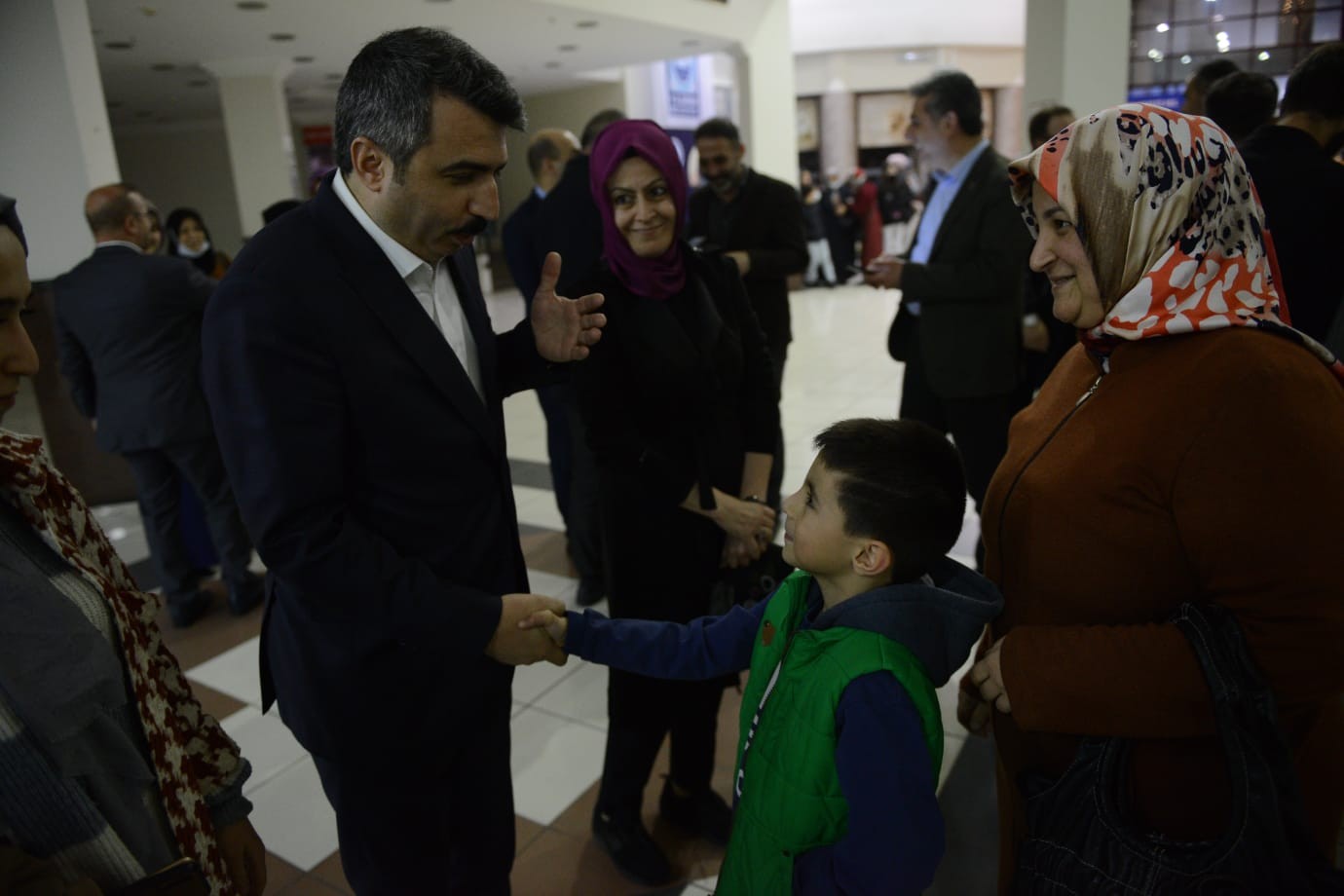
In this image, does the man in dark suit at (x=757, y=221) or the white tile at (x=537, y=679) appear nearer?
the white tile at (x=537, y=679)

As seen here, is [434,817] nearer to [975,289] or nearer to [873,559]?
[873,559]

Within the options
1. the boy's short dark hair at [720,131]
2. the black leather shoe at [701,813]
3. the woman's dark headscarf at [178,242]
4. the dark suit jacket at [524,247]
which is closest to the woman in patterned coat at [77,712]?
the black leather shoe at [701,813]

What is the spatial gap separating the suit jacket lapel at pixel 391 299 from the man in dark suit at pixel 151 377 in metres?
2.67

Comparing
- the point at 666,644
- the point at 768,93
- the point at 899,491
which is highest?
the point at 768,93

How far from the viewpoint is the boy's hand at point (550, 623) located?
119 centimetres

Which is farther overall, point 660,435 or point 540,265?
point 540,265

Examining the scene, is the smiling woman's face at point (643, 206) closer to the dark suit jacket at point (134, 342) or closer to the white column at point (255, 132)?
the dark suit jacket at point (134, 342)

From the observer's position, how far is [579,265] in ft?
10.4

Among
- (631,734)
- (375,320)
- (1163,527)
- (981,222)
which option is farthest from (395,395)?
(981,222)

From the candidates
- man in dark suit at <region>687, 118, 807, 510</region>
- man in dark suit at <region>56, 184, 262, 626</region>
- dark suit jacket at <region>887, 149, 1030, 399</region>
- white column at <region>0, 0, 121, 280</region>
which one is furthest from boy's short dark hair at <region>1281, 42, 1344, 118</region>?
white column at <region>0, 0, 121, 280</region>

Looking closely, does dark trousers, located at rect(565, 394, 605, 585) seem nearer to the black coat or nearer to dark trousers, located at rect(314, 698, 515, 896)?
the black coat

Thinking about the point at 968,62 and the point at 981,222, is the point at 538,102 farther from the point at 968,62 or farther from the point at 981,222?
the point at 981,222

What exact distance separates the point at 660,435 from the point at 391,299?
0.78 meters

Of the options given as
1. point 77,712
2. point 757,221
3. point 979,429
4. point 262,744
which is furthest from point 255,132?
point 77,712
